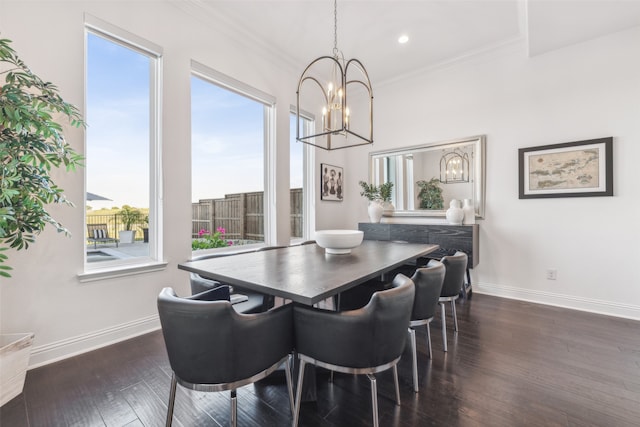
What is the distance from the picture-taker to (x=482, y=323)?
2.71 meters

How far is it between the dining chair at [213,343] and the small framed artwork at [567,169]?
143 inches

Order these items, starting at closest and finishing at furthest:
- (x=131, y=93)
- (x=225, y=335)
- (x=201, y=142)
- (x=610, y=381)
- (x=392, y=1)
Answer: (x=225, y=335)
(x=610, y=381)
(x=131, y=93)
(x=392, y=1)
(x=201, y=142)

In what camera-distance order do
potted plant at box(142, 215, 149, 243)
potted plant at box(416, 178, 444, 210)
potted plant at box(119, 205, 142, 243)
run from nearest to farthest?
potted plant at box(119, 205, 142, 243) → potted plant at box(142, 215, 149, 243) → potted plant at box(416, 178, 444, 210)

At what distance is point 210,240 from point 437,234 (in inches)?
111

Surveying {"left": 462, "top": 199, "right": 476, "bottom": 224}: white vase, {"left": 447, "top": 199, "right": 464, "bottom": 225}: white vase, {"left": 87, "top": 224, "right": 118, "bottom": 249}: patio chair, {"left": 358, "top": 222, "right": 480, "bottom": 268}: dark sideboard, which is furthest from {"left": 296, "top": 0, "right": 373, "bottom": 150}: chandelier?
{"left": 87, "top": 224, "right": 118, "bottom": 249}: patio chair

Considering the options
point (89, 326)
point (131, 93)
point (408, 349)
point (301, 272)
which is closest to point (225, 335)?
point (301, 272)

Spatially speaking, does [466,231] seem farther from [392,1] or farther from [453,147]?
[392,1]

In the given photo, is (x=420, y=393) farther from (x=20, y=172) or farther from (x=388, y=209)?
(x=388, y=209)

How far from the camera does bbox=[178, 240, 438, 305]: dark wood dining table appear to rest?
1.27 m

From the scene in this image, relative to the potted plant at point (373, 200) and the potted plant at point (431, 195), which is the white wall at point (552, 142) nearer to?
the potted plant at point (431, 195)

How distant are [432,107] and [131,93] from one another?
3.74 meters

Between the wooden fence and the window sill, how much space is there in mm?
471

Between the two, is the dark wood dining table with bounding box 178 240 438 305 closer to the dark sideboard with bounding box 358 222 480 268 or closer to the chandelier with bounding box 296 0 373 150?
the dark sideboard with bounding box 358 222 480 268

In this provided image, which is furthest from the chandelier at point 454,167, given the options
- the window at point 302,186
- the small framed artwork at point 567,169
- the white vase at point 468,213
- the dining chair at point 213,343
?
the dining chair at point 213,343
